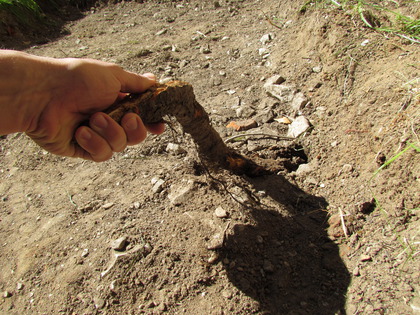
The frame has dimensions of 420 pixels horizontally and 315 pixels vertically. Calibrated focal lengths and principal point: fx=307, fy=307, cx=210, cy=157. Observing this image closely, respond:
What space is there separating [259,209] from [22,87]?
157cm

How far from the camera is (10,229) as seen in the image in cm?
242

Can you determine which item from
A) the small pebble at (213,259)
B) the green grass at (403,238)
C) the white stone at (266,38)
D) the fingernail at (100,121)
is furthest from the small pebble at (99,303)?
the white stone at (266,38)

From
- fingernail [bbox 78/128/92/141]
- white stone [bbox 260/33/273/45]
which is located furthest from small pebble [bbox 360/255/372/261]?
white stone [bbox 260/33/273/45]

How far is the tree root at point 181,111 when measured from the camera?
172 cm

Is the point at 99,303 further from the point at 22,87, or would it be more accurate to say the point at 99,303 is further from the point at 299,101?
the point at 299,101

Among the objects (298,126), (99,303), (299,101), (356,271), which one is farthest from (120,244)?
(299,101)

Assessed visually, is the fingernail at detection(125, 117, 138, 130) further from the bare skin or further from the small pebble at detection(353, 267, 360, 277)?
the small pebble at detection(353, 267, 360, 277)

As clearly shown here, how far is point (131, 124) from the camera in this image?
1.71 meters

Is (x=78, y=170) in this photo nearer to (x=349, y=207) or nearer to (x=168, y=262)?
(x=168, y=262)

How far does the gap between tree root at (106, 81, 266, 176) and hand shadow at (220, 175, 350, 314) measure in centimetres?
49

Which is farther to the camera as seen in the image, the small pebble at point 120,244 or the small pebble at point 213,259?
the small pebble at point 120,244

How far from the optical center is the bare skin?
1634mm

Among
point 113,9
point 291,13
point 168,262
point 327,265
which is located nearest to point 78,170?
point 168,262

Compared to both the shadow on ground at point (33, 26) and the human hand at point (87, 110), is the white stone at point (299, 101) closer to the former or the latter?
the human hand at point (87, 110)
